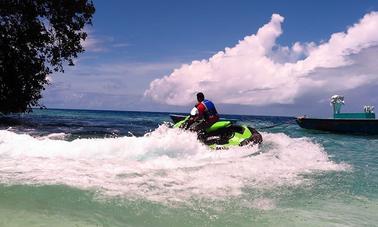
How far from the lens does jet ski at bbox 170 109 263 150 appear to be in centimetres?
1330

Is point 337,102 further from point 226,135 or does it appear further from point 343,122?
point 226,135

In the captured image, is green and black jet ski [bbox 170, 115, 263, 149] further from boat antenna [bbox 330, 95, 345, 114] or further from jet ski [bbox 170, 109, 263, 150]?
boat antenna [bbox 330, 95, 345, 114]

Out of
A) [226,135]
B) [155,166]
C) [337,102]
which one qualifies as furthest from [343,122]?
[155,166]

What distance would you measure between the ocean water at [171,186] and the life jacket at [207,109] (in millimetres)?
1653

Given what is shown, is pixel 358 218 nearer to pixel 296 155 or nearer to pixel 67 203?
pixel 67 203

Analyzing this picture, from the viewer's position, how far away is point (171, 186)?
7539mm

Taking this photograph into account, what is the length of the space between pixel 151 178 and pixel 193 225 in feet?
8.97

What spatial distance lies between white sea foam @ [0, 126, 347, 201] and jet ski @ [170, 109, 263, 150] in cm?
43

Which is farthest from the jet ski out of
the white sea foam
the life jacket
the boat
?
the boat

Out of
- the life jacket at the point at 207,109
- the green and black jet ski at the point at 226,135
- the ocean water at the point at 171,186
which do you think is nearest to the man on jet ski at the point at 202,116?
the life jacket at the point at 207,109

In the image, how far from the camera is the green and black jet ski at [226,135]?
13.3m

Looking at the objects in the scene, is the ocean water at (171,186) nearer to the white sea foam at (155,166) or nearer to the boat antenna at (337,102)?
the white sea foam at (155,166)

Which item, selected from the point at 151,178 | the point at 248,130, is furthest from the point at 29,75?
the point at 151,178

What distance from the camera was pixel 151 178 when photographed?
813 cm
